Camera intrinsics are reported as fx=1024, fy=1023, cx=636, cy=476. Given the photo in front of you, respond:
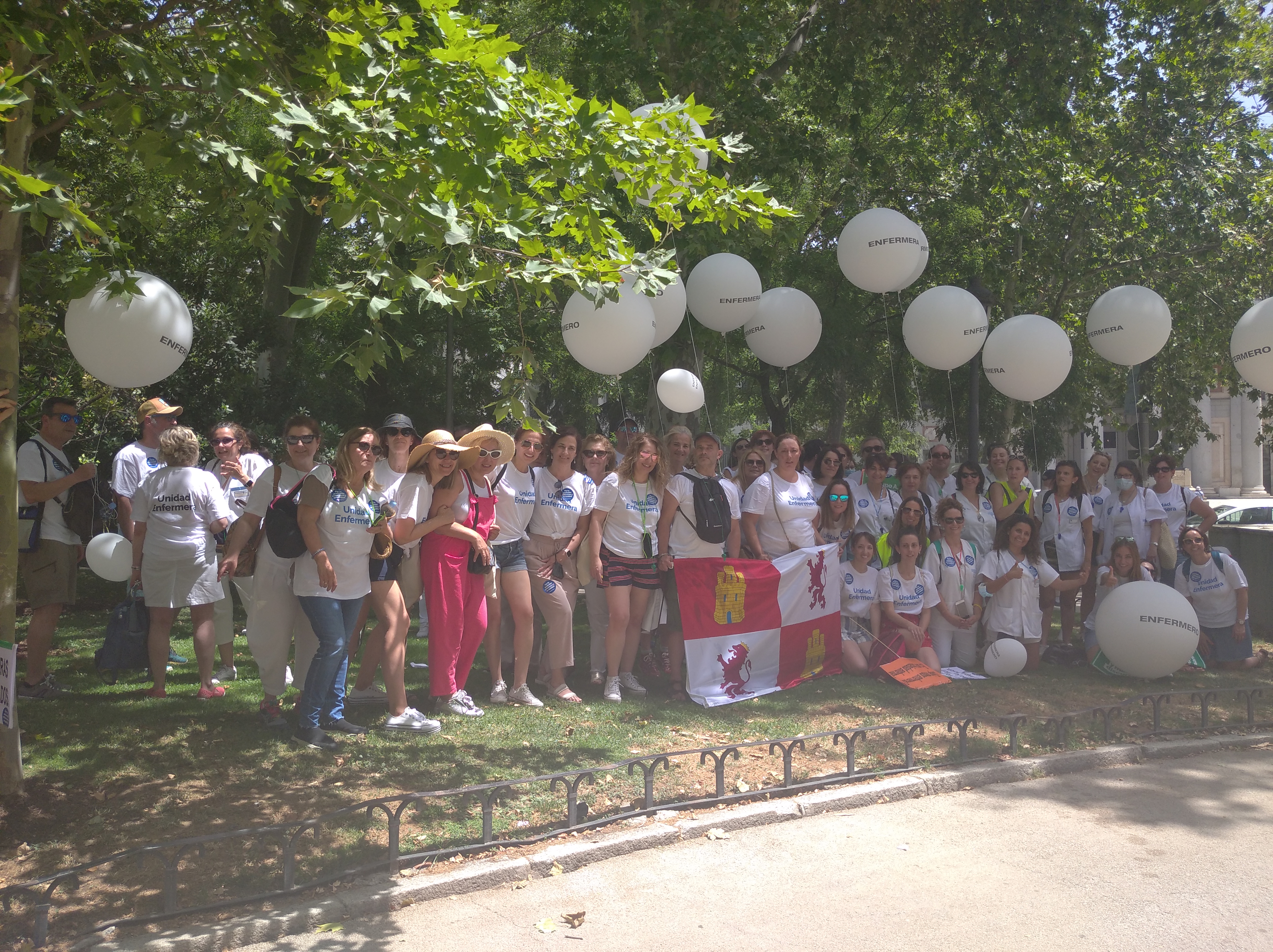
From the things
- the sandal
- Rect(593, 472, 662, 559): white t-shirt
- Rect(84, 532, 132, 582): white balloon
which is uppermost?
Rect(593, 472, 662, 559): white t-shirt

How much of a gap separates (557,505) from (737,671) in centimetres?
191

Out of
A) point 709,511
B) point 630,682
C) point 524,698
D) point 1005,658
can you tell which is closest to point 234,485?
point 524,698

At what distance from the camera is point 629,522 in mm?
7715

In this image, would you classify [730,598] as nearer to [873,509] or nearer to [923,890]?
[873,509]

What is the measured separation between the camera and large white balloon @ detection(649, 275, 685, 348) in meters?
9.13

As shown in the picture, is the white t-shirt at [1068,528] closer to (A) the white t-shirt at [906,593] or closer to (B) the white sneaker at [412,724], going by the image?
(A) the white t-shirt at [906,593]

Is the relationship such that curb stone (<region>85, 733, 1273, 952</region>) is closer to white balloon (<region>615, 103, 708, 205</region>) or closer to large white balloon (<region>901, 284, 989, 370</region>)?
white balloon (<region>615, 103, 708, 205</region>)

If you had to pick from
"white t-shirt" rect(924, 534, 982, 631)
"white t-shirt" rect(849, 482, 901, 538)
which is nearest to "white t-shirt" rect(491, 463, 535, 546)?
"white t-shirt" rect(849, 482, 901, 538)

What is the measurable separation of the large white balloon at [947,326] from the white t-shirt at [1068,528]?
5.62 feet

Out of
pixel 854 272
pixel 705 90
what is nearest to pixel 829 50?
pixel 705 90

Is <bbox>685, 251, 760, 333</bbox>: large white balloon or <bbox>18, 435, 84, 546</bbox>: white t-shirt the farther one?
<bbox>685, 251, 760, 333</bbox>: large white balloon

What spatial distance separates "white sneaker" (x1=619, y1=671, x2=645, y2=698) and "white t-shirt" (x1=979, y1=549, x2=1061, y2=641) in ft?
10.5

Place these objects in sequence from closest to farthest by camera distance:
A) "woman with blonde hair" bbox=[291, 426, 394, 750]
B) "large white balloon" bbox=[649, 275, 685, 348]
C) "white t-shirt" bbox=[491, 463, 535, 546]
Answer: "woman with blonde hair" bbox=[291, 426, 394, 750] → "white t-shirt" bbox=[491, 463, 535, 546] → "large white balloon" bbox=[649, 275, 685, 348]

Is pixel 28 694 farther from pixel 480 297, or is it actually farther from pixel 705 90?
Result: pixel 705 90
